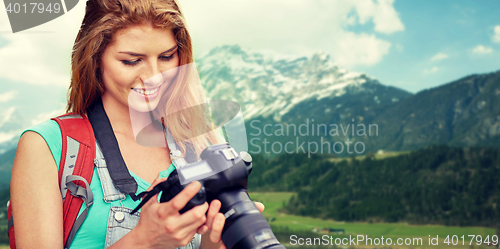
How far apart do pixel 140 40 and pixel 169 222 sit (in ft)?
2.43

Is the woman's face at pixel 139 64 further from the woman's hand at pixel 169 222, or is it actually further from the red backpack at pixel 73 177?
the woman's hand at pixel 169 222

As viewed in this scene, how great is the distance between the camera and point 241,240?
106 cm

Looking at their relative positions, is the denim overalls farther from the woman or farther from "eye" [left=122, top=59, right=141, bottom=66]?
"eye" [left=122, top=59, right=141, bottom=66]

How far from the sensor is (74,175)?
1.20 metres

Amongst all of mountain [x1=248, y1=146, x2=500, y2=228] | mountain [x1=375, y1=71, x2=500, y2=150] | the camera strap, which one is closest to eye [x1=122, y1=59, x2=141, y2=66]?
the camera strap

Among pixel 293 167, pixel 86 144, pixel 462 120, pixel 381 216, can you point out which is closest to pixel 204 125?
pixel 86 144

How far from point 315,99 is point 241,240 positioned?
51.7 m

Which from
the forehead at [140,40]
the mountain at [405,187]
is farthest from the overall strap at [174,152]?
the mountain at [405,187]

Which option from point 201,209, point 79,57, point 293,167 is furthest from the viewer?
point 293,167

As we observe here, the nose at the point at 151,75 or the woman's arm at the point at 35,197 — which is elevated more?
the nose at the point at 151,75

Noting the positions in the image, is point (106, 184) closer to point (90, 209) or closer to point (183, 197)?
point (90, 209)

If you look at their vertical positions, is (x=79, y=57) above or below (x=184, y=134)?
above

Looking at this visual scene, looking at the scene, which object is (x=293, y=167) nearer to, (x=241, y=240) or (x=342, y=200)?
(x=342, y=200)

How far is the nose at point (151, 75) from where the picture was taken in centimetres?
138
